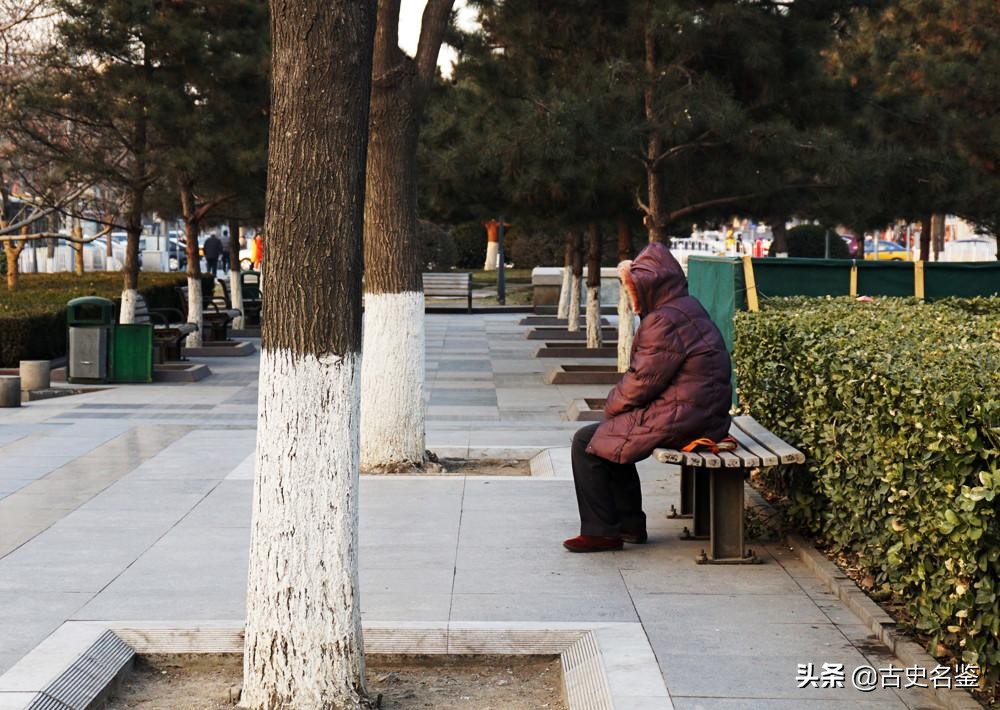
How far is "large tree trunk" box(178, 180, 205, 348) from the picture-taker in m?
21.4

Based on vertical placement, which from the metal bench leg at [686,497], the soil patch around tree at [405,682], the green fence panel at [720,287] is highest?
the green fence panel at [720,287]

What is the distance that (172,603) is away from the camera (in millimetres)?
6355

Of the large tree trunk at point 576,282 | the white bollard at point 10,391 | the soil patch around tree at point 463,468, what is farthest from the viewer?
the large tree trunk at point 576,282

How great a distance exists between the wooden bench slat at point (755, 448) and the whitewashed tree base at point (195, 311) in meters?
14.5

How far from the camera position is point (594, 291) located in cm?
2145

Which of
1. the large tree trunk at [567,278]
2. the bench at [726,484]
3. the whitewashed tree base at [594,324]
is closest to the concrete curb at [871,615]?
the bench at [726,484]

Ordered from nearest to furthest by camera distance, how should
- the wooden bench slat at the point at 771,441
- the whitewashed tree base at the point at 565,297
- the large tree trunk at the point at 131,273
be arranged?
the wooden bench slat at the point at 771,441, the large tree trunk at the point at 131,273, the whitewashed tree base at the point at 565,297

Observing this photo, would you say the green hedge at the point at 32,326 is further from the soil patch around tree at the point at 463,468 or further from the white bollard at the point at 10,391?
the soil patch around tree at the point at 463,468

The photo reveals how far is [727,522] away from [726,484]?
7.9 inches

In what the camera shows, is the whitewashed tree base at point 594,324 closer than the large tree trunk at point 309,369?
No

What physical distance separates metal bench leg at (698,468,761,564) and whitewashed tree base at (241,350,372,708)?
2.69 meters

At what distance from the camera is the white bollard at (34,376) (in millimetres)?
15938

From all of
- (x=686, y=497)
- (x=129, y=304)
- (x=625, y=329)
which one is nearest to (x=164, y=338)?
(x=129, y=304)

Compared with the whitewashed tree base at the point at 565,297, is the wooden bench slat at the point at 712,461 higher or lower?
lower
